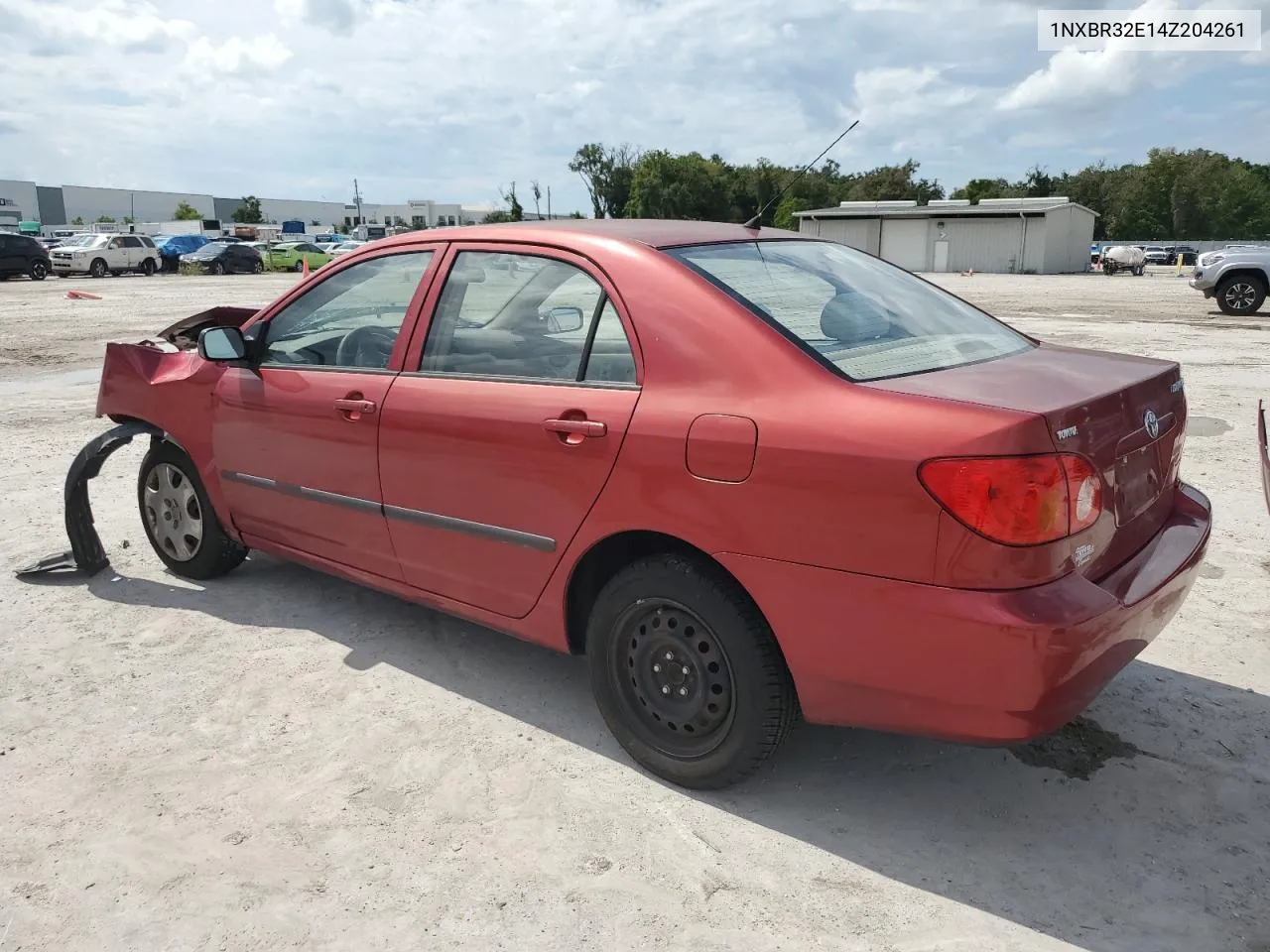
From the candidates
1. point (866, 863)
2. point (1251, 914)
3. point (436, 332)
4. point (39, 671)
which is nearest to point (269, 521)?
point (39, 671)

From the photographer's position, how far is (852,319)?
3039 mm

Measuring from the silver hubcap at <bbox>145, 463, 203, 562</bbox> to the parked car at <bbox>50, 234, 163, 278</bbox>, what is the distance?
3777 cm

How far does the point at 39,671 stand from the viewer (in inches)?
149

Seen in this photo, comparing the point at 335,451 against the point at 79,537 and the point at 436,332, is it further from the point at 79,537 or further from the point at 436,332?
the point at 79,537

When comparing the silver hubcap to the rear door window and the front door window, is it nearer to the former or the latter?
the front door window

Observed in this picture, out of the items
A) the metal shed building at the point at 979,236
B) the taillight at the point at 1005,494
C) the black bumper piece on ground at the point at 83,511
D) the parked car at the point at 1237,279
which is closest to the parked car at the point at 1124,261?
the metal shed building at the point at 979,236

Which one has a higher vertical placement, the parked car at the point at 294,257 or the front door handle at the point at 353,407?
the parked car at the point at 294,257

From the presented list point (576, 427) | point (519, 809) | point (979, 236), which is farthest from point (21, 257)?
point (979, 236)

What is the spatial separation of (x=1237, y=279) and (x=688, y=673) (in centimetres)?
1938

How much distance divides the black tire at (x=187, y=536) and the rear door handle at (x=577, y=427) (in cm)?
228

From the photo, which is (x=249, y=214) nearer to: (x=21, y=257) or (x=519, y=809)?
(x=21, y=257)

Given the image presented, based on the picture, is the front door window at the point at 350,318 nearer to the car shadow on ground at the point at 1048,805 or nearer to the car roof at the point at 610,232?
the car roof at the point at 610,232

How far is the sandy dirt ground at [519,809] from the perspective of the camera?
239 centimetres

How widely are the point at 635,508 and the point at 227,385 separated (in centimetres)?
232
